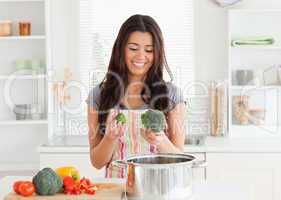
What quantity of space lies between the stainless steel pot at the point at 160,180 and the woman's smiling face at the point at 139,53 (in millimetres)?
722

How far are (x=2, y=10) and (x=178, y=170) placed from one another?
3.01 m

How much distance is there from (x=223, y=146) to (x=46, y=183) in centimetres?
204

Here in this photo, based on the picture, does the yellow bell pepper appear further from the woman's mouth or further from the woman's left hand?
the woman's mouth

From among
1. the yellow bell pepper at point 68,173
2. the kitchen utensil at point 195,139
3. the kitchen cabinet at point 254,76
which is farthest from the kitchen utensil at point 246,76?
the yellow bell pepper at point 68,173

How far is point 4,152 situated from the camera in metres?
4.63

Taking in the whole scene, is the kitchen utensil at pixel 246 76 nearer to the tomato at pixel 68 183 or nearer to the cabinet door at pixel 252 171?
the cabinet door at pixel 252 171

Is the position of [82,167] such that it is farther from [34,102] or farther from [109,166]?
[109,166]

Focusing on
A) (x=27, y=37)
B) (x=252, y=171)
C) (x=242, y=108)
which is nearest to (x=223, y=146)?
(x=252, y=171)

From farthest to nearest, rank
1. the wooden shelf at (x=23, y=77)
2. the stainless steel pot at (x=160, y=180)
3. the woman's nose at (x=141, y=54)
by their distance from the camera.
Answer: the wooden shelf at (x=23, y=77) < the woman's nose at (x=141, y=54) < the stainless steel pot at (x=160, y=180)

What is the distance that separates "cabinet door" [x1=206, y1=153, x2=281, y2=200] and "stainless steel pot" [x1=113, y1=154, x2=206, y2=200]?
1.85 metres

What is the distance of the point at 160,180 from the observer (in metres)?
1.98

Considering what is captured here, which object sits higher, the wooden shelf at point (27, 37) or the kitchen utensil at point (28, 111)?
the wooden shelf at point (27, 37)

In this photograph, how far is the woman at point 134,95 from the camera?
2.65 meters

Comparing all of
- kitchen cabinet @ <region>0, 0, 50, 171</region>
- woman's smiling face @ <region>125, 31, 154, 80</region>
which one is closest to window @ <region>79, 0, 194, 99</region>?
kitchen cabinet @ <region>0, 0, 50, 171</region>
